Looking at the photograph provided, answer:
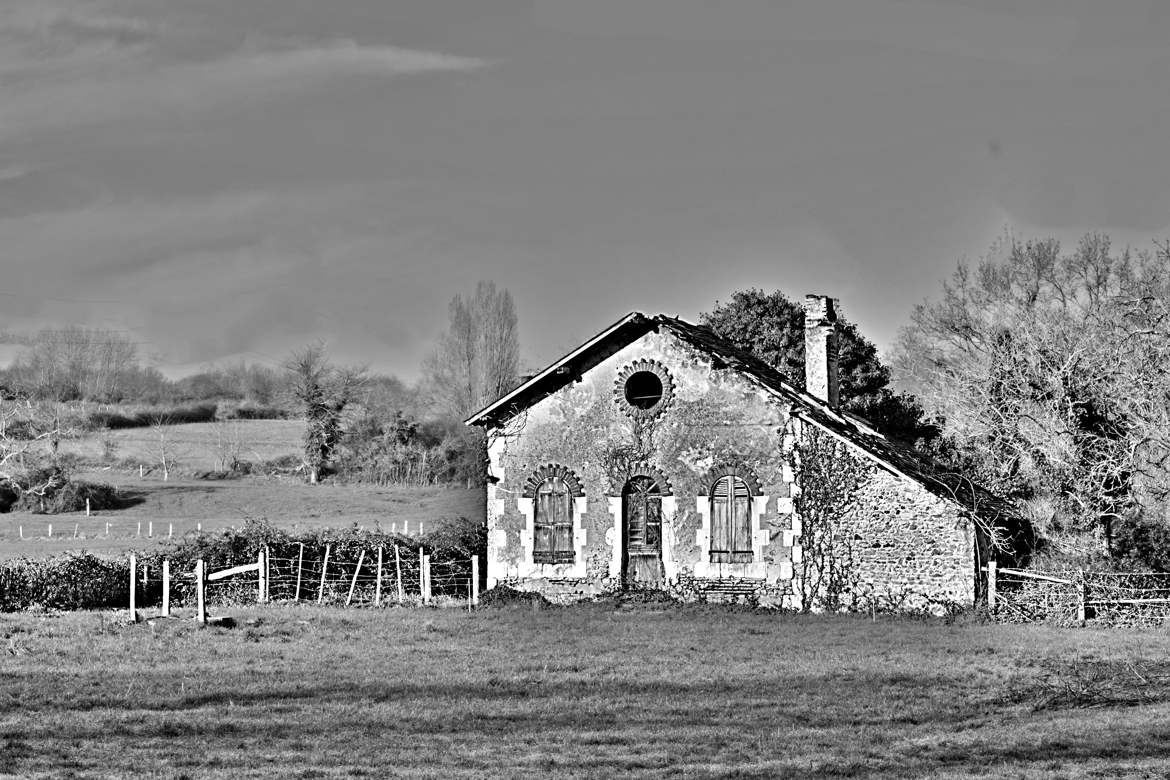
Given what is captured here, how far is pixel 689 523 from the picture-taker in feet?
103

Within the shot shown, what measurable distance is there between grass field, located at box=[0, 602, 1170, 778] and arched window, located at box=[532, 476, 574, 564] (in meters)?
3.78

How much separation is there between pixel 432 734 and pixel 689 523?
621 inches

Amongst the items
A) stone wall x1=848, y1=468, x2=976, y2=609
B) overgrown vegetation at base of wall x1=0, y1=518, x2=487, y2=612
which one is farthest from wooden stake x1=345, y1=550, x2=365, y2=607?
stone wall x1=848, y1=468, x2=976, y2=609

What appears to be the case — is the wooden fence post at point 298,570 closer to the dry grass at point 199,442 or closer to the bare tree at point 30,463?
the bare tree at point 30,463

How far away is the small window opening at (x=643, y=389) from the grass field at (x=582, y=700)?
576cm

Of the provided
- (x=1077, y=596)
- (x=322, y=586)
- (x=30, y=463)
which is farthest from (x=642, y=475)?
(x=30, y=463)

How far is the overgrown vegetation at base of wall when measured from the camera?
3562 cm

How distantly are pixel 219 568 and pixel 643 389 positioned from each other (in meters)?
13.7

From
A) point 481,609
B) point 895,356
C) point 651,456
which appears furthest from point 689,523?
point 895,356

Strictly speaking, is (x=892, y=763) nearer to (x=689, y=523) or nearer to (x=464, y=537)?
(x=689, y=523)

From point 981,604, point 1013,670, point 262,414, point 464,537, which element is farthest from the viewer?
point 262,414

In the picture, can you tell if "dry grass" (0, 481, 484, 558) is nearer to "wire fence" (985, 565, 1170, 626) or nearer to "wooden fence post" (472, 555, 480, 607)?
"wooden fence post" (472, 555, 480, 607)

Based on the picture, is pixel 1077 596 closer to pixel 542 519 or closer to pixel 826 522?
pixel 826 522

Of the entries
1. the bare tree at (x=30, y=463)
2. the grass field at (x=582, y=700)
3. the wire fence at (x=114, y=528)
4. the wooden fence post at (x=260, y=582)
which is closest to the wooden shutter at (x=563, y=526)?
the grass field at (x=582, y=700)
